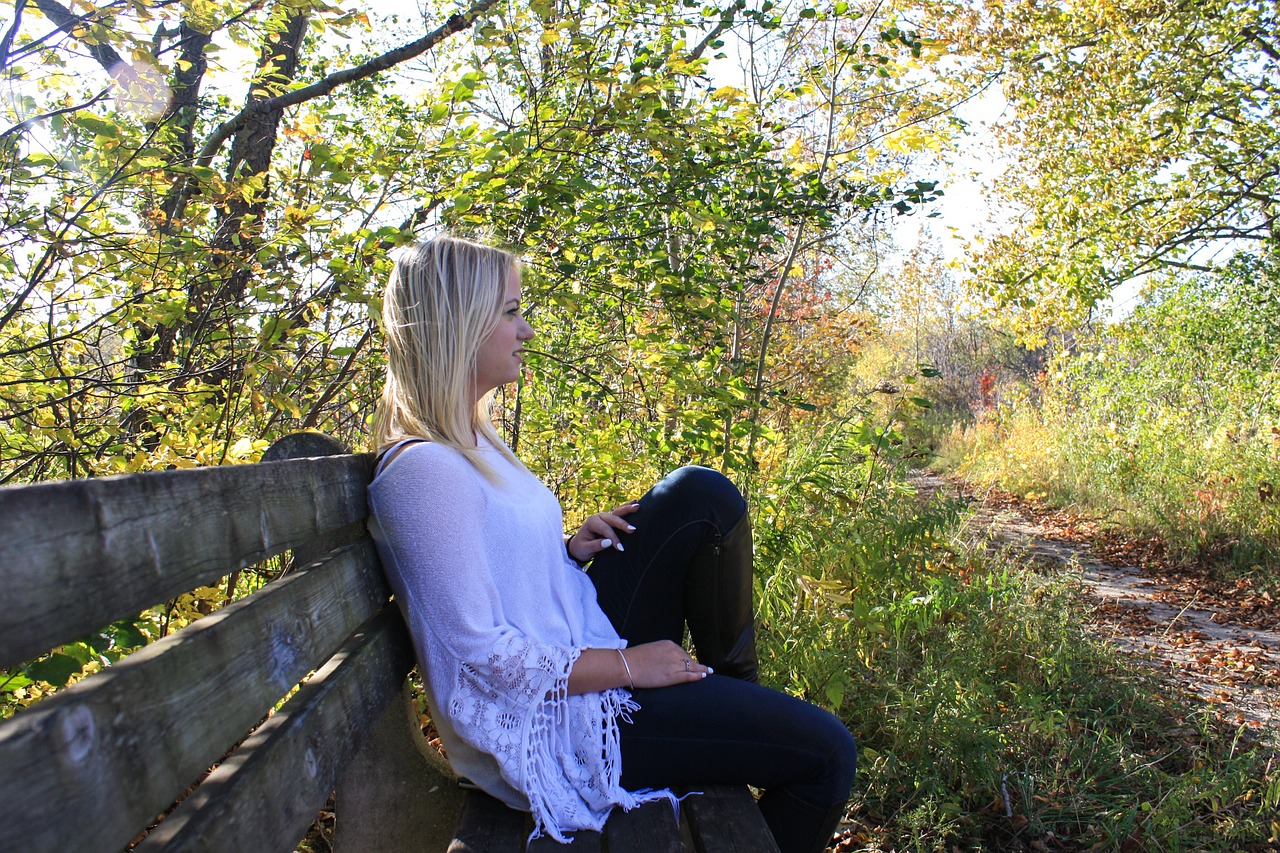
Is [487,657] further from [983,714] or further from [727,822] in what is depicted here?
[983,714]

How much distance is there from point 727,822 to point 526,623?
0.56 m

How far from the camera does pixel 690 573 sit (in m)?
2.41

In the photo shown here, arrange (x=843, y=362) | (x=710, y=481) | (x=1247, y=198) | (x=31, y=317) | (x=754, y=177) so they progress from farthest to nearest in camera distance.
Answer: (x=843, y=362) → (x=1247, y=198) → (x=754, y=177) → (x=31, y=317) → (x=710, y=481)

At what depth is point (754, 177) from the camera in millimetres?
3834

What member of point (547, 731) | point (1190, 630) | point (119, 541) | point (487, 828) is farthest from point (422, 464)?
point (1190, 630)

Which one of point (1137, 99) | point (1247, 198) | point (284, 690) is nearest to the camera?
point (284, 690)

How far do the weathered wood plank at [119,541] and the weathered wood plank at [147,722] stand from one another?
2.1 inches

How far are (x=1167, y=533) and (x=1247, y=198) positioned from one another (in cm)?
376

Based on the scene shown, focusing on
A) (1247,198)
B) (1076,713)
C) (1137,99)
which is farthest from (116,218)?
(1247,198)

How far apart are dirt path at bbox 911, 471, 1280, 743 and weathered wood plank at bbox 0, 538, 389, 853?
4.11m

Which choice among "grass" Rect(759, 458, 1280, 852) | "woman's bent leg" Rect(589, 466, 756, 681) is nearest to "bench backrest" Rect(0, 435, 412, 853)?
"woman's bent leg" Rect(589, 466, 756, 681)

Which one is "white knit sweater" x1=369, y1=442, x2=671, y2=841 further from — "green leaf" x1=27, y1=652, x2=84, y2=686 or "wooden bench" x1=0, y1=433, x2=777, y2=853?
"green leaf" x1=27, y1=652, x2=84, y2=686

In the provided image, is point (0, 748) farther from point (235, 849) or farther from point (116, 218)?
point (116, 218)

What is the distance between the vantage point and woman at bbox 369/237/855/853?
1849 mm
